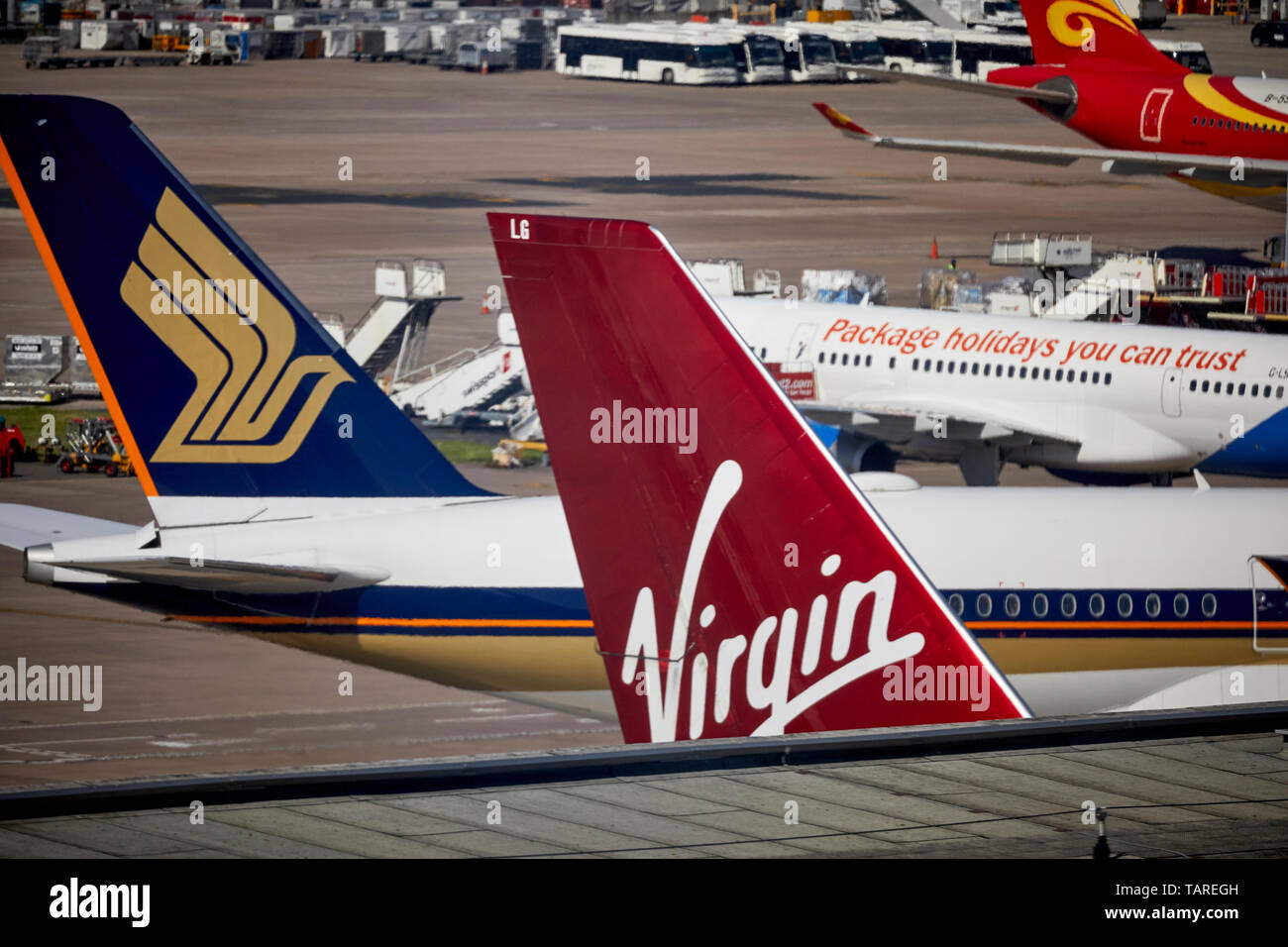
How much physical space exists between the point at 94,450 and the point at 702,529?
35.2 m

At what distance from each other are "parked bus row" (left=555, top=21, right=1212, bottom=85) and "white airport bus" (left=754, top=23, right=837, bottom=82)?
0.26ft

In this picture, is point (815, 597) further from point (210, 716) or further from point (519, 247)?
point (210, 716)

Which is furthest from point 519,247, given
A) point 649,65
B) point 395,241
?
point 649,65

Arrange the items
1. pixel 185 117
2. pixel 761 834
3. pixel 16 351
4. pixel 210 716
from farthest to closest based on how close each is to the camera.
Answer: pixel 185 117 < pixel 16 351 < pixel 210 716 < pixel 761 834

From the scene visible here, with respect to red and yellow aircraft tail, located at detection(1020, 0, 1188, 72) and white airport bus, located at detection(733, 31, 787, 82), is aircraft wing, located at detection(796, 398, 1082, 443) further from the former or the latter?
white airport bus, located at detection(733, 31, 787, 82)

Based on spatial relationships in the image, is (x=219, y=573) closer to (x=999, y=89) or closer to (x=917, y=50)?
(x=999, y=89)

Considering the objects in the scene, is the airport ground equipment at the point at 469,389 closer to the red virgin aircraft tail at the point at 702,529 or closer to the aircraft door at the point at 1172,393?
the aircraft door at the point at 1172,393

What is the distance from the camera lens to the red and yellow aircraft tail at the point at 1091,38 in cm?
7775

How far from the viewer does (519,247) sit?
18266mm

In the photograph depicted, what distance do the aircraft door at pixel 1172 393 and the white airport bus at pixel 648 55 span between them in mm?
113575

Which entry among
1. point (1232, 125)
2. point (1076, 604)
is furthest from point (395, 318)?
point (1076, 604)

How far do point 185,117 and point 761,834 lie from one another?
121168 mm

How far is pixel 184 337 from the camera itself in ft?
81.6

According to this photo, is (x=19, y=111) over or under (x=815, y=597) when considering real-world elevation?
over
